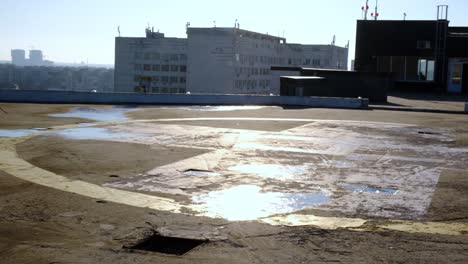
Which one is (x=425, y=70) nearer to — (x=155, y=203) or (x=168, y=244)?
(x=155, y=203)

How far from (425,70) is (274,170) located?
1359 inches

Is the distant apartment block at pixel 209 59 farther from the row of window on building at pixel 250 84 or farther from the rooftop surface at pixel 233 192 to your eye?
the rooftop surface at pixel 233 192

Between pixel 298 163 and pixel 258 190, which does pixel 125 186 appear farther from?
pixel 298 163

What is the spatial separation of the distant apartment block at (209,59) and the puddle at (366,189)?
106 meters

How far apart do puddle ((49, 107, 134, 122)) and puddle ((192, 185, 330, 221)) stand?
12857mm

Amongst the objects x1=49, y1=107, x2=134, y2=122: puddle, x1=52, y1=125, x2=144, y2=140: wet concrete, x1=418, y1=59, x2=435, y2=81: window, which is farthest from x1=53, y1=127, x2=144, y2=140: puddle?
x1=418, y1=59, x2=435, y2=81: window

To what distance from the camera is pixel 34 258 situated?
6355mm

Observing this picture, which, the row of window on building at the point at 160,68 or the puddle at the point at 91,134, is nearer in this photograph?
the puddle at the point at 91,134

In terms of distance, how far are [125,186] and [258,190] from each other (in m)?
2.36

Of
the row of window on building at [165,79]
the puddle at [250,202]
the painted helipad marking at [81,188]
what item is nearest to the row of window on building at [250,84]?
the row of window on building at [165,79]

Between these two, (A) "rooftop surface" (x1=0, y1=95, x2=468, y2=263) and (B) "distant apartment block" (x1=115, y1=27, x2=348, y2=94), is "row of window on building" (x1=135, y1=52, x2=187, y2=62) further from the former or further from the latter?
(A) "rooftop surface" (x1=0, y1=95, x2=468, y2=263)

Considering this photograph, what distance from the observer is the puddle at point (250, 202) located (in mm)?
8493

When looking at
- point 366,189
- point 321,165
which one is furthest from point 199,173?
point 366,189

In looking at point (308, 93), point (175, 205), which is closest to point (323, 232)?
point (175, 205)
